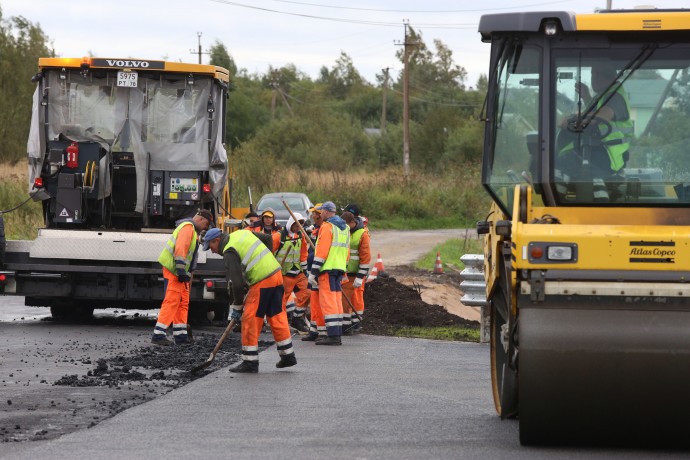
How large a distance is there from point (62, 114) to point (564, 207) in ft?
35.0

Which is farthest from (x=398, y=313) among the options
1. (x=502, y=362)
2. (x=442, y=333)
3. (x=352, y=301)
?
(x=502, y=362)

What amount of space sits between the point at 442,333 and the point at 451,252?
16.3 meters

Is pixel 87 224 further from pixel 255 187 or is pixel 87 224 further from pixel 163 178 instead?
pixel 255 187

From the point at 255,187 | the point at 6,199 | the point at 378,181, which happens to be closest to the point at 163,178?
the point at 6,199

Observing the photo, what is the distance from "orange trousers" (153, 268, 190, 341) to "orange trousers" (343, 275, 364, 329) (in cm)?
300

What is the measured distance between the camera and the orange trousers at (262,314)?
1262 centimetres

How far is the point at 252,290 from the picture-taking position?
1275 cm

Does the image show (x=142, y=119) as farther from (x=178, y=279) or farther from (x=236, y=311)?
(x=236, y=311)

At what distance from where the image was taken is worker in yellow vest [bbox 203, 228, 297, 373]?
496 inches

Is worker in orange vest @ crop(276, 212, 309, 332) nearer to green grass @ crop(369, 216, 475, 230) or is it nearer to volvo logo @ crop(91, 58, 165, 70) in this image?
volvo logo @ crop(91, 58, 165, 70)

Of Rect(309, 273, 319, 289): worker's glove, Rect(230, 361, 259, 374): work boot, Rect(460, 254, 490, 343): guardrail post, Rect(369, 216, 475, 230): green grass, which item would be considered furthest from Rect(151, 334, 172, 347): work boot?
Rect(369, 216, 475, 230): green grass

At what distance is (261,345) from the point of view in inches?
618

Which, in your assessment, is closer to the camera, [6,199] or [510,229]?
[510,229]

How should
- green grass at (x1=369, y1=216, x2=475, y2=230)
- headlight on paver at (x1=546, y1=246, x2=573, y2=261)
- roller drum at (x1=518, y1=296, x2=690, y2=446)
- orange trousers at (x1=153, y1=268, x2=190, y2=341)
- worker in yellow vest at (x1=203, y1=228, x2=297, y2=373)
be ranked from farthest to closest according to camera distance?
green grass at (x1=369, y1=216, x2=475, y2=230) < orange trousers at (x1=153, y1=268, x2=190, y2=341) < worker in yellow vest at (x1=203, y1=228, x2=297, y2=373) < headlight on paver at (x1=546, y1=246, x2=573, y2=261) < roller drum at (x1=518, y1=296, x2=690, y2=446)
